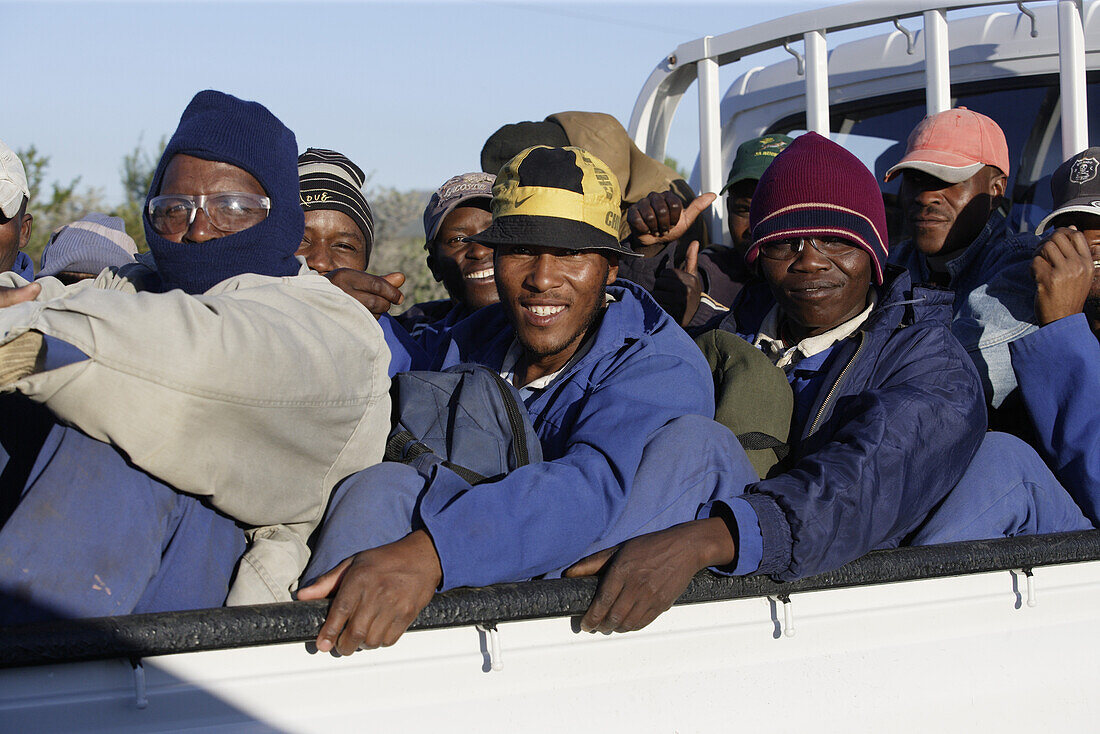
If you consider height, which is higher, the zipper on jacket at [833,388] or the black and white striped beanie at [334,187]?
the black and white striped beanie at [334,187]

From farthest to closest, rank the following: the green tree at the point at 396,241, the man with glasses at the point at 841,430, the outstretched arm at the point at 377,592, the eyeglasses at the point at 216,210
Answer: the green tree at the point at 396,241 < the eyeglasses at the point at 216,210 < the man with glasses at the point at 841,430 < the outstretched arm at the point at 377,592

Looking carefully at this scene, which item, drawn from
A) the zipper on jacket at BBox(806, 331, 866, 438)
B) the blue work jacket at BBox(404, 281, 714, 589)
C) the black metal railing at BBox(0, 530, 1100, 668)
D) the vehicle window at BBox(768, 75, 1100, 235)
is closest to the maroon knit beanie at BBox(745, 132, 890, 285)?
the zipper on jacket at BBox(806, 331, 866, 438)

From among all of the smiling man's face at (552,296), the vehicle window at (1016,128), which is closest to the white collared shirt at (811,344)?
the smiling man's face at (552,296)

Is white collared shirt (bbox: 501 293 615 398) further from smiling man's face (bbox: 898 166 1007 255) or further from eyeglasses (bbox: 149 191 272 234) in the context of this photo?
smiling man's face (bbox: 898 166 1007 255)

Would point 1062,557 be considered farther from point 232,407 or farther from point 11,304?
point 11,304

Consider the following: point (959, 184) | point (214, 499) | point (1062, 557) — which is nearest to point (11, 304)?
point (214, 499)

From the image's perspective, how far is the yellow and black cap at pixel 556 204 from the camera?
245 centimetres

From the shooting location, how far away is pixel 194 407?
1523 millimetres

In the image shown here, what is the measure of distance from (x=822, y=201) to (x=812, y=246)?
0.11m

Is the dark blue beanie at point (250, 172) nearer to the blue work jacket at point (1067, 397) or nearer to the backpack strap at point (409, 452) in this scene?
the backpack strap at point (409, 452)

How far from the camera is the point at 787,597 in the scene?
73.2 inches

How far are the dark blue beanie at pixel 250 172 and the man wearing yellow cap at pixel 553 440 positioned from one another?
1.45 ft

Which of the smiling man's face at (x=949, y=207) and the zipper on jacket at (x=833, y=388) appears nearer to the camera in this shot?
the zipper on jacket at (x=833, y=388)

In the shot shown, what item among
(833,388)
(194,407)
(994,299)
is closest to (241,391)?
→ (194,407)
